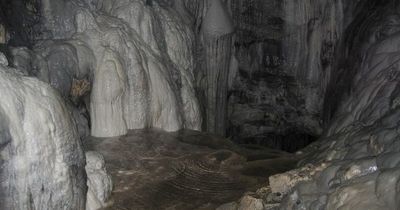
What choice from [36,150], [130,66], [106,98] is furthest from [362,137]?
[130,66]

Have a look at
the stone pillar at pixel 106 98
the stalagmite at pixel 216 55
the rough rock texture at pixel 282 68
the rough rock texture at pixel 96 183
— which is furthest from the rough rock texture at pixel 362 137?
the stone pillar at pixel 106 98

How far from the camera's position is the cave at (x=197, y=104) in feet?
17.4

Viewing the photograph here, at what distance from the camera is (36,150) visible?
205 inches

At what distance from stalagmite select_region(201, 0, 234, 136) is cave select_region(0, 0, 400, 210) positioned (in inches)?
1.6

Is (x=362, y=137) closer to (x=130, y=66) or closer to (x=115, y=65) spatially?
(x=115, y=65)

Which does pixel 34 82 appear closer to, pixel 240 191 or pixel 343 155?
pixel 240 191

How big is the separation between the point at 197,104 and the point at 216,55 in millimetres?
2458

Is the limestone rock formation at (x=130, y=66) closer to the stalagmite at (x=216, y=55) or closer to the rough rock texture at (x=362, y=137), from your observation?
the stalagmite at (x=216, y=55)

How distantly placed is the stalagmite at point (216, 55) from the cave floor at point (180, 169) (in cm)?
421

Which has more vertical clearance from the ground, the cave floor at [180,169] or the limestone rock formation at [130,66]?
the limestone rock formation at [130,66]

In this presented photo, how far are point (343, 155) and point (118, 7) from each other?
7.19 metres

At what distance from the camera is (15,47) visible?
836 cm

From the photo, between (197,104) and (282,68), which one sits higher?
(282,68)

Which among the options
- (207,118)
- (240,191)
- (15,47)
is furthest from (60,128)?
(207,118)
